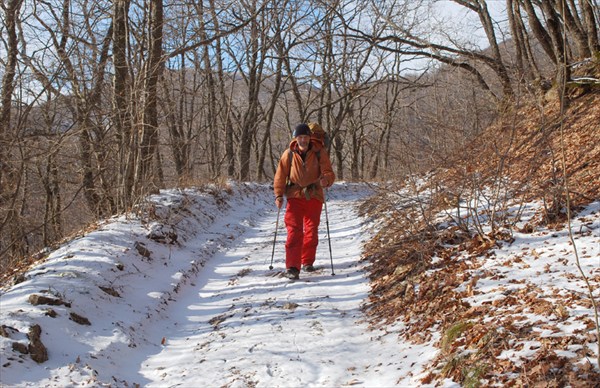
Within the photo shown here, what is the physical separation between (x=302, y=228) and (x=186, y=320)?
199 centimetres

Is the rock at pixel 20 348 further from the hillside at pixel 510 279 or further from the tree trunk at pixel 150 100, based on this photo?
the tree trunk at pixel 150 100

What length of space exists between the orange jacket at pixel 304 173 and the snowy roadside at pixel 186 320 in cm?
115

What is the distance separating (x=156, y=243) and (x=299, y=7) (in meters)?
15.2

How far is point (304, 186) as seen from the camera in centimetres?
616

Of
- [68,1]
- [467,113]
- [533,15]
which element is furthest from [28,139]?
[533,15]

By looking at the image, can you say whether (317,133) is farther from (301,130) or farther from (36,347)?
(36,347)

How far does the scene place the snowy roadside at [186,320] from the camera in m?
3.55

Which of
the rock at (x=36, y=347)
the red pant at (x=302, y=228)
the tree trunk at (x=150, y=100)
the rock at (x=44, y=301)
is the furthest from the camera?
the tree trunk at (x=150, y=100)

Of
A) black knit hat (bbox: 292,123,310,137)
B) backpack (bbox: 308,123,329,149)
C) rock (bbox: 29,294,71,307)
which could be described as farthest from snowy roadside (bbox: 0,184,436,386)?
black knit hat (bbox: 292,123,310,137)

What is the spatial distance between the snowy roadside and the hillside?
13.8 inches

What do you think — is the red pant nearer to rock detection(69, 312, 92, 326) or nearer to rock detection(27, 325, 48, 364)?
rock detection(69, 312, 92, 326)

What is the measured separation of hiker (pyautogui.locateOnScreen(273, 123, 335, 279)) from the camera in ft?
20.1

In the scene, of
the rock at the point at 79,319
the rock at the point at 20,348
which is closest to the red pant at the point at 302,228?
the rock at the point at 79,319

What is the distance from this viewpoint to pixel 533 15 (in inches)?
321
